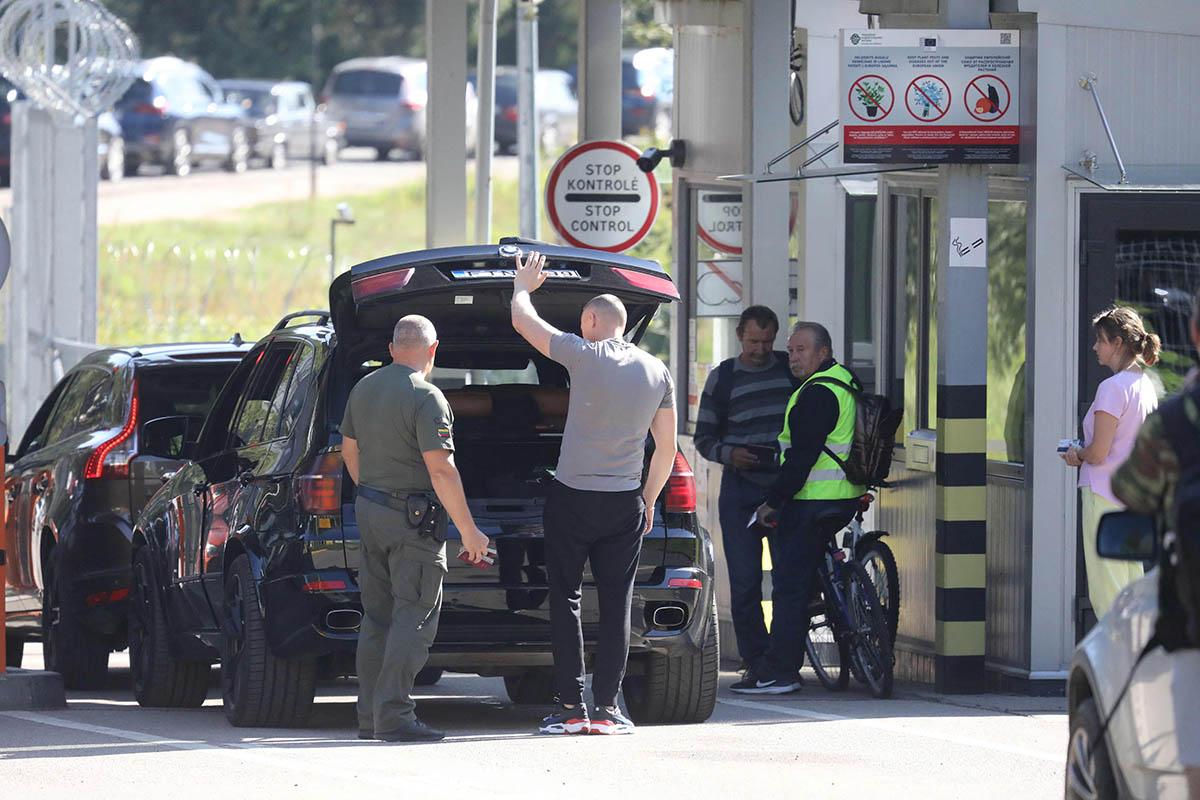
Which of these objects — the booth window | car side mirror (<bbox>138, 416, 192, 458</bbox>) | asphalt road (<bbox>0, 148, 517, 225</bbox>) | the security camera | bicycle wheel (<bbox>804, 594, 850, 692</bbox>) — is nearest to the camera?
car side mirror (<bbox>138, 416, 192, 458</bbox>)

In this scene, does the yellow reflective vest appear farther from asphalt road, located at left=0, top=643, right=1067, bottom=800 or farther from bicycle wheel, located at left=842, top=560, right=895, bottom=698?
asphalt road, located at left=0, top=643, right=1067, bottom=800

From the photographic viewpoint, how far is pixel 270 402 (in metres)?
10.0

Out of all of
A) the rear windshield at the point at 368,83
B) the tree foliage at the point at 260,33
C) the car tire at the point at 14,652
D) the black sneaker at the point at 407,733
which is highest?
the tree foliage at the point at 260,33

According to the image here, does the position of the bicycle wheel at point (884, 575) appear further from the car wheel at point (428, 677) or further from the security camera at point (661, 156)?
the security camera at point (661, 156)

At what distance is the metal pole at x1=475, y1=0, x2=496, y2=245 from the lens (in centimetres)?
1927

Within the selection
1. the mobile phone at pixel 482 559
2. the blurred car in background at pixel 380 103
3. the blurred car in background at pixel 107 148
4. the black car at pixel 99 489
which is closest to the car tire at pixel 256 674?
the mobile phone at pixel 482 559

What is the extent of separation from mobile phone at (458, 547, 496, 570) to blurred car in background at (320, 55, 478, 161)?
37314 mm

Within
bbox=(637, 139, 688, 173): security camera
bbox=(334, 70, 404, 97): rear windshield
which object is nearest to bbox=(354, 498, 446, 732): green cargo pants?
bbox=(637, 139, 688, 173): security camera

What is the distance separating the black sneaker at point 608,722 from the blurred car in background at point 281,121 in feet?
130

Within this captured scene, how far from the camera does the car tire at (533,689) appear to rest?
36.9ft

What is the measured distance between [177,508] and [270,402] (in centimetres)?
102

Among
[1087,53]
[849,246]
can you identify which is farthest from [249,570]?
[849,246]

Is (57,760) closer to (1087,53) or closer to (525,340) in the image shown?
(525,340)

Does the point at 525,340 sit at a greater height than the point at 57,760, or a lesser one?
greater
